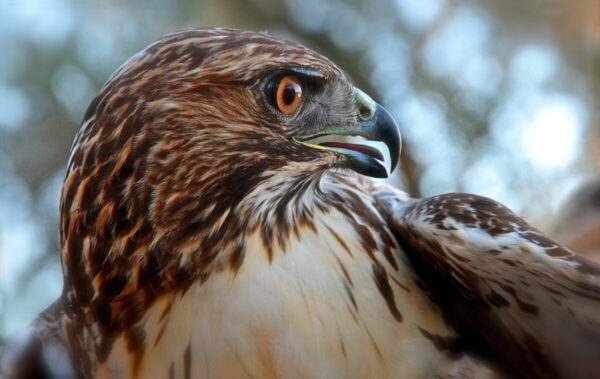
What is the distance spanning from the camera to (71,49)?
0.78m

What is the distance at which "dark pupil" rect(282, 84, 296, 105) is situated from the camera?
495 mm

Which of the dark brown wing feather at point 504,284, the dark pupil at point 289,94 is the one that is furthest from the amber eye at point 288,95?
the dark brown wing feather at point 504,284

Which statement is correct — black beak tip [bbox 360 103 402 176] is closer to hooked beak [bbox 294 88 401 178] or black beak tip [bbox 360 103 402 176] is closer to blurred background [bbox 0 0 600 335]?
hooked beak [bbox 294 88 401 178]

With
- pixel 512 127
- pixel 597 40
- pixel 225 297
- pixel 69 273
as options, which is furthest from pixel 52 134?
pixel 597 40

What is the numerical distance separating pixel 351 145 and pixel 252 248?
16 cm

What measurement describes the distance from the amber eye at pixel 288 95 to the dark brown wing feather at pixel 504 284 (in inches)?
7.8

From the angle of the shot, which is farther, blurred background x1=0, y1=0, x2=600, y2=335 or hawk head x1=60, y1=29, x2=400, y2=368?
blurred background x1=0, y1=0, x2=600, y2=335

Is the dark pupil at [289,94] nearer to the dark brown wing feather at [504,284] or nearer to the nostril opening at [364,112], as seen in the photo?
the nostril opening at [364,112]

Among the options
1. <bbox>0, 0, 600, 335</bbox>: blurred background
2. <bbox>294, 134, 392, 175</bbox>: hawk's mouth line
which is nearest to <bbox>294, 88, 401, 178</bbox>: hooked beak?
<bbox>294, 134, 392, 175</bbox>: hawk's mouth line

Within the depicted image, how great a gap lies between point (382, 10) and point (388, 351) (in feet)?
1.95

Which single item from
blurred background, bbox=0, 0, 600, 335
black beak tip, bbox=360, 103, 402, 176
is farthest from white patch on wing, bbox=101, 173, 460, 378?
blurred background, bbox=0, 0, 600, 335

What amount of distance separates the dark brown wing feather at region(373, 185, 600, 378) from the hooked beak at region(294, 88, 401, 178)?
0.27 feet

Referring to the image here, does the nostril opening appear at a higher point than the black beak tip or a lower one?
higher

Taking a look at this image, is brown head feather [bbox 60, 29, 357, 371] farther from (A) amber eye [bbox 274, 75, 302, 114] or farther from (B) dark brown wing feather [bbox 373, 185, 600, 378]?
(B) dark brown wing feather [bbox 373, 185, 600, 378]
